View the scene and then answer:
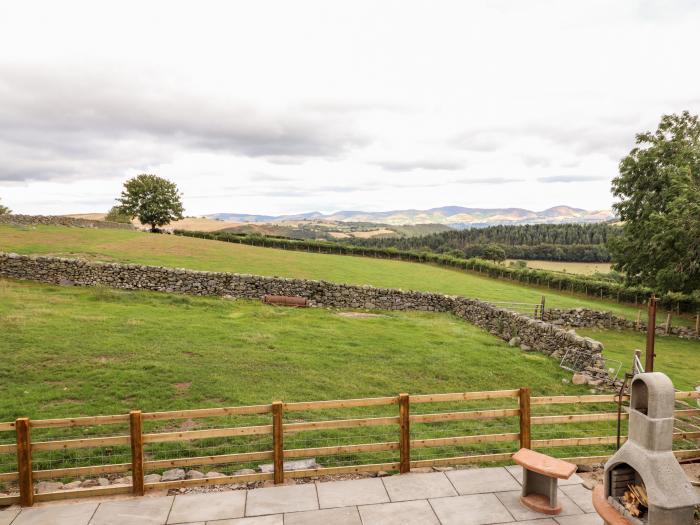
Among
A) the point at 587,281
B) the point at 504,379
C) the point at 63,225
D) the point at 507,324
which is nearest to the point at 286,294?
the point at 507,324

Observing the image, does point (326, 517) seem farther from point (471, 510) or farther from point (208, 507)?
point (471, 510)

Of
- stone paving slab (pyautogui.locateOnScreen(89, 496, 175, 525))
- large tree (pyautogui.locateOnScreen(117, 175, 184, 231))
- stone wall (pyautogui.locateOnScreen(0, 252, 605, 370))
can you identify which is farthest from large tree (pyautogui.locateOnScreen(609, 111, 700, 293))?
large tree (pyautogui.locateOnScreen(117, 175, 184, 231))

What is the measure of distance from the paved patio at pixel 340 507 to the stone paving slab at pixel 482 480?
0.02 m

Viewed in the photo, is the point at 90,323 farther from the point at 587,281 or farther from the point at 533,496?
the point at 587,281

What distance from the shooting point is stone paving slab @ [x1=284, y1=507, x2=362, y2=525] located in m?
6.39

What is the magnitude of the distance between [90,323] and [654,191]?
112 feet

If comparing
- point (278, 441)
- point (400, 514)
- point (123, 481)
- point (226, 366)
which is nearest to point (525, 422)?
point (400, 514)

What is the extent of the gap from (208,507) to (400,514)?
3010 millimetres

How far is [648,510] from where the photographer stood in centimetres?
565

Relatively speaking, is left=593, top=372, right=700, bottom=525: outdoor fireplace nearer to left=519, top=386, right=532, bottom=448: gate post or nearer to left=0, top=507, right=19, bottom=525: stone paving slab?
left=519, top=386, right=532, bottom=448: gate post

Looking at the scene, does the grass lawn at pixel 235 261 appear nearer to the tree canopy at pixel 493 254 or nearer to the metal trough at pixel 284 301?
the metal trough at pixel 284 301

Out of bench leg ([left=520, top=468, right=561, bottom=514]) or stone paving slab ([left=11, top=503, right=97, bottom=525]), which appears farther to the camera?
bench leg ([left=520, top=468, right=561, bottom=514])

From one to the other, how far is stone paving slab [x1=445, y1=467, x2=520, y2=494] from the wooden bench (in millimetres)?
441

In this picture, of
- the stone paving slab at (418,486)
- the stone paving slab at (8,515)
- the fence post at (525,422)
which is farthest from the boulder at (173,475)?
the fence post at (525,422)
